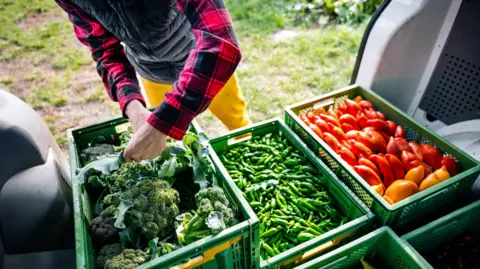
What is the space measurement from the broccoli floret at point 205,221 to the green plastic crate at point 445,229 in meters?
0.96

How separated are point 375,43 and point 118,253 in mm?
2113

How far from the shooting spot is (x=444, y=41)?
2.30 meters

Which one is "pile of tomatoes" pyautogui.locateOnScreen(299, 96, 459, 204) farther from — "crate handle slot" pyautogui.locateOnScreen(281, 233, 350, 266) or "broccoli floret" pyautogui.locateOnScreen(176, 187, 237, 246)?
"broccoli floret" pyautogui.locateOnScreen(176, 187, 237, 246)

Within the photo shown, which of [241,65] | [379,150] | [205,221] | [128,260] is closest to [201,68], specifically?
[205,221]

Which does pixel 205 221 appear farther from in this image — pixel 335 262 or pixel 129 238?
pixel 335 262

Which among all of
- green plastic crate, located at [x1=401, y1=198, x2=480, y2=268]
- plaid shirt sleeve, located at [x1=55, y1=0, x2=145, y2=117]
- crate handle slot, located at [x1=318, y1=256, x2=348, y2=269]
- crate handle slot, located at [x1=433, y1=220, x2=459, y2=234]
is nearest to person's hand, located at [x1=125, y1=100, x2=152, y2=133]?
plaid shirt sleeve, located at [x1=55, y1=0, x2=145, y2=117]

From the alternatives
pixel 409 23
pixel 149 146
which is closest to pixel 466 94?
pixel 409 23

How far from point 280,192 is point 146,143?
97cm

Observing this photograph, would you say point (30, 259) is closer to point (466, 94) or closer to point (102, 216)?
point (102, 216)

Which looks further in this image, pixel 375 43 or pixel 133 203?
pixel 375 43

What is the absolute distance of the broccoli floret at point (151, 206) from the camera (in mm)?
1637

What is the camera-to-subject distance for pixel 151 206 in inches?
66.0

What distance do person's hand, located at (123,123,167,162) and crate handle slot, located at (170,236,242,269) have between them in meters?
0.50

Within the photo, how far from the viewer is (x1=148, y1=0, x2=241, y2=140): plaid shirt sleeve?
154 centimetres
